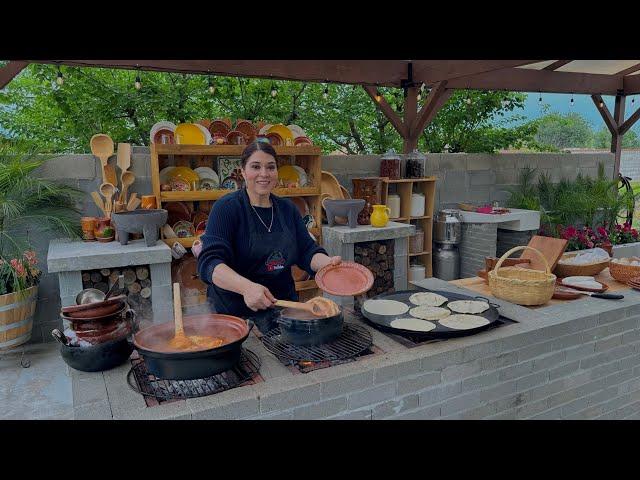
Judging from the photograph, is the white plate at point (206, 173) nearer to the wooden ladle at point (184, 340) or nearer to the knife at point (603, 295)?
the wooden ladle at point (184, 340)

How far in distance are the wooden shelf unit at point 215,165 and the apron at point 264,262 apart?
1790mm

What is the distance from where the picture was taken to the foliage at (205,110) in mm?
7969

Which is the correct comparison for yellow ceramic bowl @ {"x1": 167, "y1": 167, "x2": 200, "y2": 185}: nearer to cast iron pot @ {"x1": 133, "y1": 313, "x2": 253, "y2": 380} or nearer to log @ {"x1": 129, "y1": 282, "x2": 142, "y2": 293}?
log @ {"x1": 129, "y1": 282, "x2": 142, "y2": 293}

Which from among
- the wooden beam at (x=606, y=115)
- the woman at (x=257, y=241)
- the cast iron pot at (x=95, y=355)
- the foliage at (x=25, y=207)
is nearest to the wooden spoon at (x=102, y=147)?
the foliage at (x=25, y=207)

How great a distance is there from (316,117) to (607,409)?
8.21 meters

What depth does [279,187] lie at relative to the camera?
14.9 feet

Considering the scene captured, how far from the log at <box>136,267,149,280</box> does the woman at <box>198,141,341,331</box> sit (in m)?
1.40

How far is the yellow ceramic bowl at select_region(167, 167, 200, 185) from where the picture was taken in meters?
4.35

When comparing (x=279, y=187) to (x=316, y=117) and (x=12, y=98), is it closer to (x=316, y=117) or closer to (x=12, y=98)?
(x=316, y=117)

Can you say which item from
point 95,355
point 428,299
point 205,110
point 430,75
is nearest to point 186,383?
point 95,355

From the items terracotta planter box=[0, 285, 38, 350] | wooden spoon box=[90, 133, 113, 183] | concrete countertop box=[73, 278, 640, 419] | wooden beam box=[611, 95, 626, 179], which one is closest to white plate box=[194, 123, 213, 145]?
wooden spoon box=[90, 133, 113, 183]

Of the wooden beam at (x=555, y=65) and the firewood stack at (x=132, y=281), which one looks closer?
the firewood stack at (x=132, y=281)
